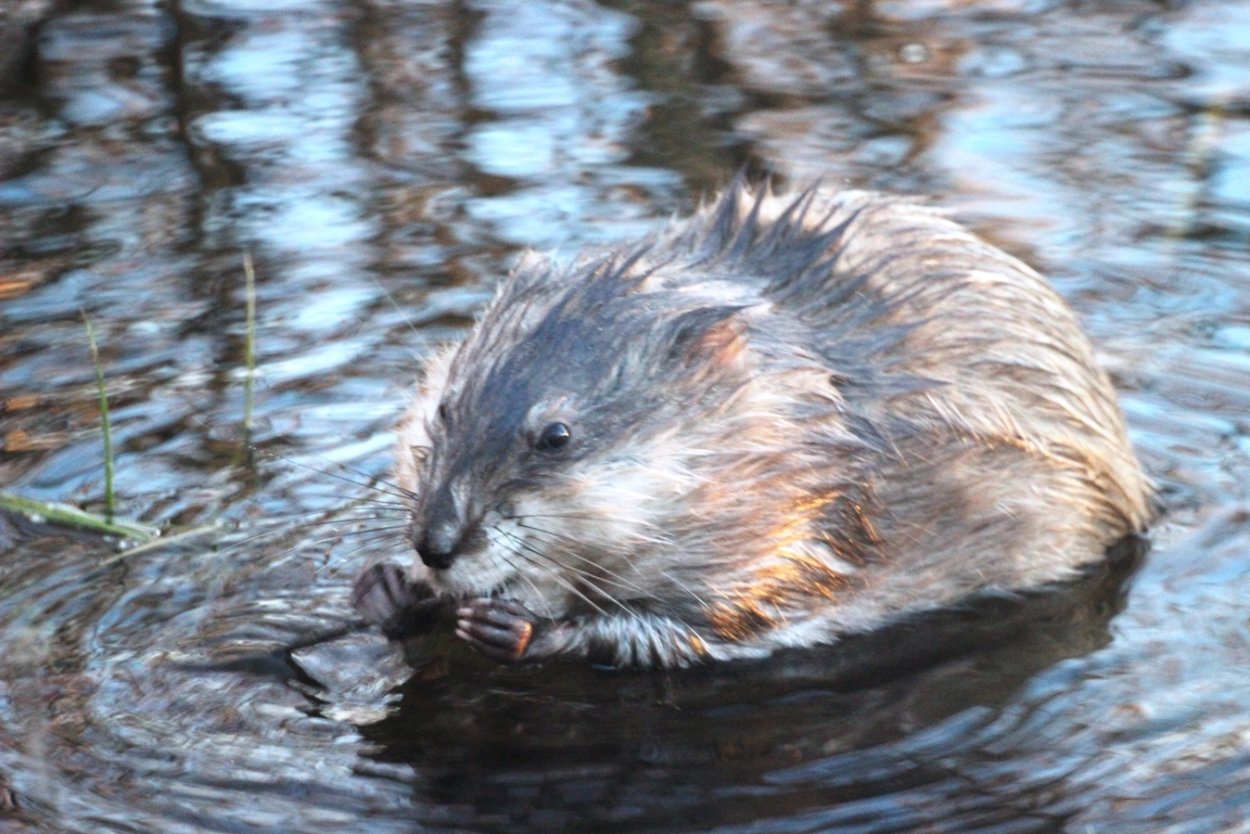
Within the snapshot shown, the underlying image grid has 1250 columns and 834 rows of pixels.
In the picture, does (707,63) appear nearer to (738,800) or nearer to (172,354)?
(172,354)

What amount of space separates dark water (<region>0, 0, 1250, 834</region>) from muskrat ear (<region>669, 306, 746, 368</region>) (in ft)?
2.32

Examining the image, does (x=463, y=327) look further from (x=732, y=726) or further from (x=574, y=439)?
(x=732, y=726)

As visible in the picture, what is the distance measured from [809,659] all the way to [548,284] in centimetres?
101

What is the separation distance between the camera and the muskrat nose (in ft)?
12.0

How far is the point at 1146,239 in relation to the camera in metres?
6.25

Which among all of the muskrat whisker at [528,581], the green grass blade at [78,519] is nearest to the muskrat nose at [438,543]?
the muskrat whisker at [528,581]

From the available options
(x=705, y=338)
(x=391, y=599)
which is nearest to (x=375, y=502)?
(x=391, y=599)

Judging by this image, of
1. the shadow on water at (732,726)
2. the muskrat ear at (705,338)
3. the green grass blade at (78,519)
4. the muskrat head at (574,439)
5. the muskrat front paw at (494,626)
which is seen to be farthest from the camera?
the green grass blade at (78,519)

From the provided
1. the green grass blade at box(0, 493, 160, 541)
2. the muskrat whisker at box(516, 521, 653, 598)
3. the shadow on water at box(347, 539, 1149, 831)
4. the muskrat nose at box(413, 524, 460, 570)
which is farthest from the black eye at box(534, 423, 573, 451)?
the green grass blade at box(0, 493, 160, 541)

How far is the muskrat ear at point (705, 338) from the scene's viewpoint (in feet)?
13.1

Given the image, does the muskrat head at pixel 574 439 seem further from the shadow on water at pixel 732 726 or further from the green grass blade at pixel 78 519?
the green grass blade at pixel 78 519

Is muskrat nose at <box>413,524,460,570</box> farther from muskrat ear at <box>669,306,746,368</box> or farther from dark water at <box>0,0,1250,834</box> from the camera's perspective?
muskrat ear at <box>669,306,746,368</box>

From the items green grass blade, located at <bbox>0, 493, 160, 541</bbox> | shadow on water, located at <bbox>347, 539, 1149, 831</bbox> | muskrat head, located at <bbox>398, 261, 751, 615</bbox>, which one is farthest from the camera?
green grass blade, located at <bbox>0, 493, 160, 541</bbox>

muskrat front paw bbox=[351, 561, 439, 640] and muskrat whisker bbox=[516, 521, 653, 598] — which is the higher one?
muskrat whisker bbox=[516, 521, 653, 598]
